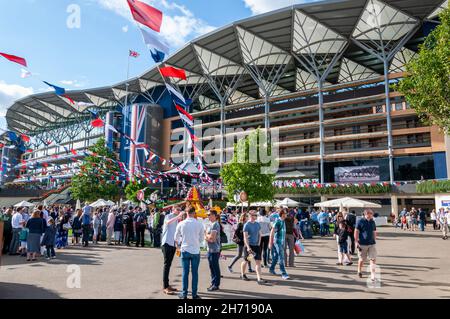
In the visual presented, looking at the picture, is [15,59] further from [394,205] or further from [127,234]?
[394,205]

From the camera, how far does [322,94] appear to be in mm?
50281

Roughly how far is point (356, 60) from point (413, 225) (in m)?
32.8

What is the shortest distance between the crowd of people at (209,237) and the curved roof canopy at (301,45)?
15971 millimetres

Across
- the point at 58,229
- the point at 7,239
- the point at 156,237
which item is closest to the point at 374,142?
the point at 156,237

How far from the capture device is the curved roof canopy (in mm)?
38750

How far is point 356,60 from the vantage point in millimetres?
51438

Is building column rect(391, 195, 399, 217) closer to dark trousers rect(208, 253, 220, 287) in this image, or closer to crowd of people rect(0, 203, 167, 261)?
crowd of people rect(0, 203, 167, 261)

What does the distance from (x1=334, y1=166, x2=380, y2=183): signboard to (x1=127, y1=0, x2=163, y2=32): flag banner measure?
4102cm

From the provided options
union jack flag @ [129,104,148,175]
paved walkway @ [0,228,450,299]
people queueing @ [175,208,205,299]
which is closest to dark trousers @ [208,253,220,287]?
paved walkway @ [0,228,450,299]

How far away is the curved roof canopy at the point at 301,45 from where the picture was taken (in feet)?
127

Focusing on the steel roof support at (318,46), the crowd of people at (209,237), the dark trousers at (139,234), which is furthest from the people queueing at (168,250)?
the steel roof support at (318,46)

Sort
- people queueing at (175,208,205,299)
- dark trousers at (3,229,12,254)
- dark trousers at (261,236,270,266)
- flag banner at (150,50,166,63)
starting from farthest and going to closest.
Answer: flag banner at (150,50,166,63), dark trousers at (3,229,12,254), dark trousers at (261,236,270,266), people queueing at (175,208,205,299)

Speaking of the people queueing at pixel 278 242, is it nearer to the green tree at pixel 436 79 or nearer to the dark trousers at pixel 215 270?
the dark trousers at pixel 215 270
